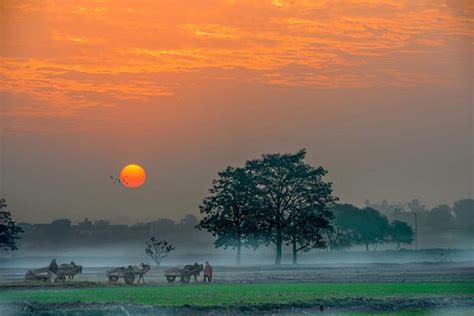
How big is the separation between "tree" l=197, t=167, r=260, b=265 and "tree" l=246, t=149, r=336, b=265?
1.13 metres

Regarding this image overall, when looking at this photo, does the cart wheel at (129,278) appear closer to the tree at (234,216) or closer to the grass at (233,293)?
the grass at (233,293)

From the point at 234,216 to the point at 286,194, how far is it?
692 cm

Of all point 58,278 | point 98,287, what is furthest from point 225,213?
point 98,287

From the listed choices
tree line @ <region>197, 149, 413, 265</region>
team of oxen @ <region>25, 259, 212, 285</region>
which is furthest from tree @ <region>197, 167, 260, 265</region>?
team of oxen @ <region>25, 259, 212, 285</region>

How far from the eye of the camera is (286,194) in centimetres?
12712

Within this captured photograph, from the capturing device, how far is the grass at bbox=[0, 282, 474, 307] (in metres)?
56.2

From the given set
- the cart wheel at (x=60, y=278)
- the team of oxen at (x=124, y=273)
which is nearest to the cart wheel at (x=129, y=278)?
the team of oxen at (x=124, y=273)

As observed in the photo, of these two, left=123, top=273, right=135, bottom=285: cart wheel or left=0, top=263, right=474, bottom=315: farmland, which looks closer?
left=0, top=263, right=474, bottom=315: farmland

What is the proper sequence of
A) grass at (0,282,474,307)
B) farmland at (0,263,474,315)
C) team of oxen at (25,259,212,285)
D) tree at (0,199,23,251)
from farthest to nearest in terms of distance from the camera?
1. tree at (0,199,23,251)
2. team of oxen at (25,259,212,285)
3. grass at (0,282,474,307)
4. farmland at (0,263,474,315)

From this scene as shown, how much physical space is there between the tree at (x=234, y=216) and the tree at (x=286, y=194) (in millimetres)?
1129

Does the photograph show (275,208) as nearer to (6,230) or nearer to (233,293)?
(6,230)

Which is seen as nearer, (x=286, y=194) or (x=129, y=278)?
(x=129, y=278)

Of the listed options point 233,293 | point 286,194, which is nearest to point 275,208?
point 286,194

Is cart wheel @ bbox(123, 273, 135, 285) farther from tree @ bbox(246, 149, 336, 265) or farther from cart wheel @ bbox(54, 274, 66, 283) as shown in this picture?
tree @ bbox(246, 149, 336, 265)
